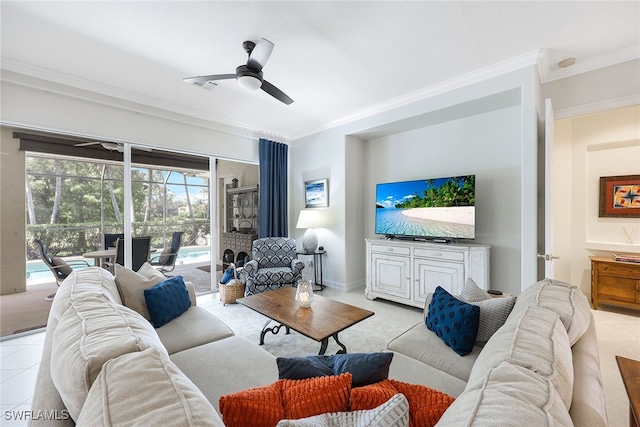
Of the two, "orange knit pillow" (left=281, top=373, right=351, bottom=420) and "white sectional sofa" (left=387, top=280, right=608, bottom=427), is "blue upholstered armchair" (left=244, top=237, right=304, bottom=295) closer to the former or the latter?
"white sectional sofa" (left=387, top=280, right=608, bottom=427)

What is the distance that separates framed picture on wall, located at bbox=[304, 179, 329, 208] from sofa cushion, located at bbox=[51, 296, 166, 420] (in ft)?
11.4

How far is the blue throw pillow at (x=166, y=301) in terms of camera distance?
1856 millimetres

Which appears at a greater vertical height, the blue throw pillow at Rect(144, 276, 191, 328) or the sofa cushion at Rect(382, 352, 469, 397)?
the blue throw pillow at Rect(144, 276, 191, 328)

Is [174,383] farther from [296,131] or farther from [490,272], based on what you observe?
[296,131]

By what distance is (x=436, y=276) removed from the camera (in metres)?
3.09

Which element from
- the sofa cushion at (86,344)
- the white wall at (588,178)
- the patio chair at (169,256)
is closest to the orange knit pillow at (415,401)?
the sofa cushion at (86,344)

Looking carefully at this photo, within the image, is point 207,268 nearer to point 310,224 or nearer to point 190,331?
point 310,224

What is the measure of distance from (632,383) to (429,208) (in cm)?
239

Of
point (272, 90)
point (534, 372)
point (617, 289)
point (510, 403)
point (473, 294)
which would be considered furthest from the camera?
point (617, 289)

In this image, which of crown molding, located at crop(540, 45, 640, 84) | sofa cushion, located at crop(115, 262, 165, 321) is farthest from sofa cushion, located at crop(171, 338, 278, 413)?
crown molding, located at crop(540, 45, 640, 84)

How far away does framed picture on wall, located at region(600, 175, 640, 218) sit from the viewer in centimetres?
319

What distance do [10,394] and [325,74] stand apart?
369cm

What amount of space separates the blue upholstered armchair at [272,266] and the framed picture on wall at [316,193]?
85cm

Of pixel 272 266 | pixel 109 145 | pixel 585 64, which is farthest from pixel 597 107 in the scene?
pixel 109 145
